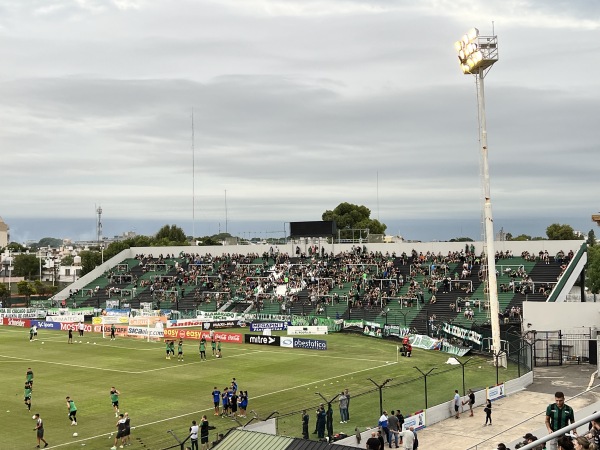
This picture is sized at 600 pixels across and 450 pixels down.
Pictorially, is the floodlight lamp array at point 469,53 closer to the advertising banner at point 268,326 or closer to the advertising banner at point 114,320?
the advertising banner at point 268,326

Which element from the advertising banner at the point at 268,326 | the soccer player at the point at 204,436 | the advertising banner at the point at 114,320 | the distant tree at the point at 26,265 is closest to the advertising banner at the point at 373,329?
the advertising banner at the point at 268,326

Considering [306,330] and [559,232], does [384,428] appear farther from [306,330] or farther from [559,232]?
[559,232]

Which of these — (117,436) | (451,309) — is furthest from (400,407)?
(451,309)

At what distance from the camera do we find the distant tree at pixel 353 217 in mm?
155875

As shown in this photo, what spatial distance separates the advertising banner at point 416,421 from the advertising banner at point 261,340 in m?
28.5

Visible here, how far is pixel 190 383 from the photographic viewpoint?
43250 millimetres

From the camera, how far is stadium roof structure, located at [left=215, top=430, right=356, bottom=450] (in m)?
16.4

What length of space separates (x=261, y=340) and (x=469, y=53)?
29.0 m

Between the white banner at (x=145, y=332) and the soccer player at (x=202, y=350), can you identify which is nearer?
the soccer player at (x=202, y=350)

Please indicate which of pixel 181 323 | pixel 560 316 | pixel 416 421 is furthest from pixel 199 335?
pixel 416 421

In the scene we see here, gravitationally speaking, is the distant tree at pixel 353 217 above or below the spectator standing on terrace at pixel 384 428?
above

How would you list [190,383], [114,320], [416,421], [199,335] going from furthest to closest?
[114,320]
[199,335]
[190,383]
[416,421]

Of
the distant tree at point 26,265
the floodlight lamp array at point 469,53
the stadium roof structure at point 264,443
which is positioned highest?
the floodlight lamp array at point 469,53

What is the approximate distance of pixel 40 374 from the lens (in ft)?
156
